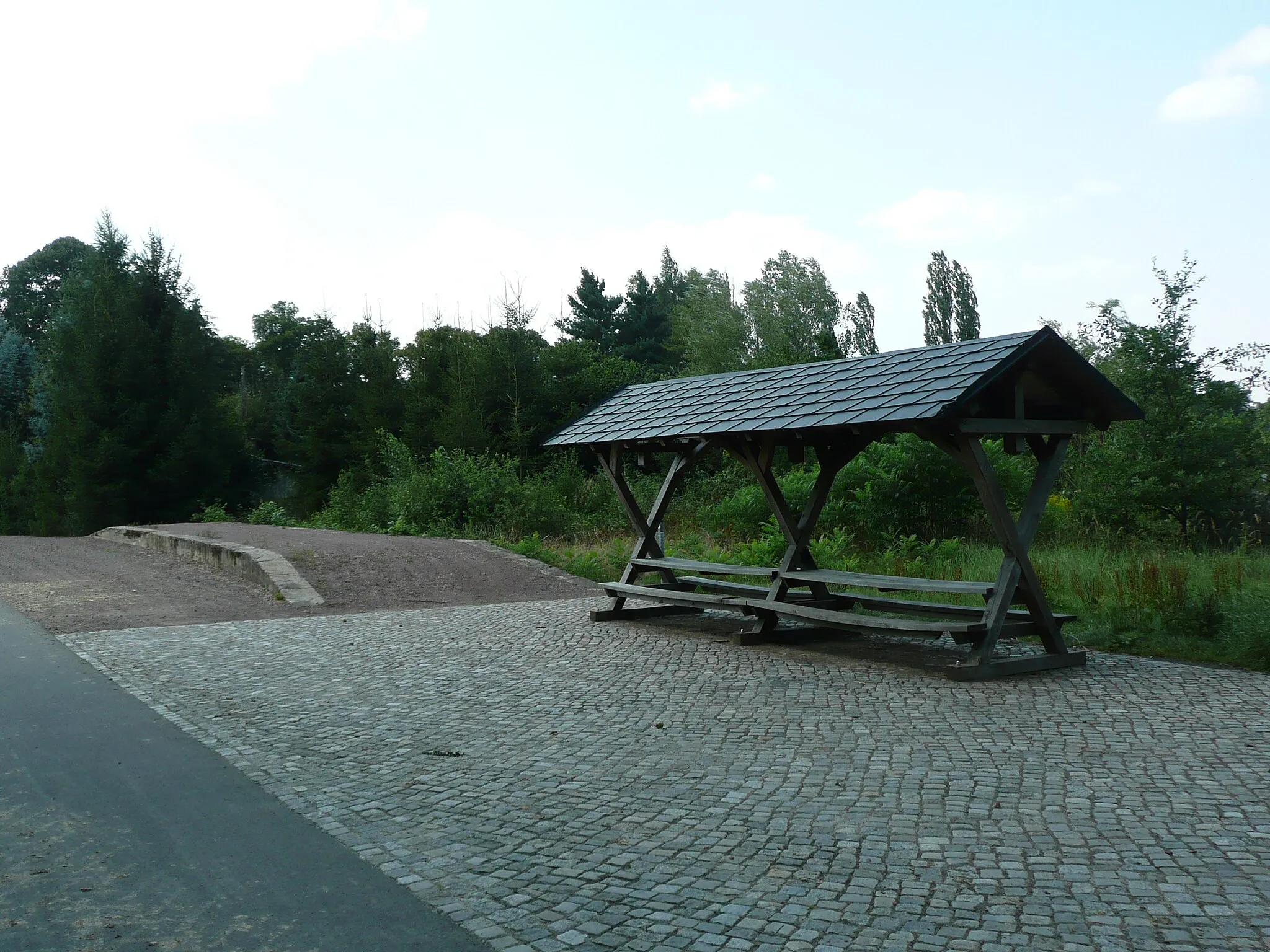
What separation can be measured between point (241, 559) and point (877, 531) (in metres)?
10.3

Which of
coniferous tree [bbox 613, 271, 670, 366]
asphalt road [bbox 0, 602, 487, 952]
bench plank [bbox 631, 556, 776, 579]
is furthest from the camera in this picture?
coniferous tree [bbox 613, 271, 670, 366]

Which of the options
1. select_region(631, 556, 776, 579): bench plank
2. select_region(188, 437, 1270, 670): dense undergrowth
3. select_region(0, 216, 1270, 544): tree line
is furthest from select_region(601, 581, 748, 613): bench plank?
select_region(0, 216, 1270, 544): tree line

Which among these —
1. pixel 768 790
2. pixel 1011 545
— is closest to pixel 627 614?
pixel 1011 545

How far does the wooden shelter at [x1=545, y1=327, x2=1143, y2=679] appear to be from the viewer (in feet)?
26.4

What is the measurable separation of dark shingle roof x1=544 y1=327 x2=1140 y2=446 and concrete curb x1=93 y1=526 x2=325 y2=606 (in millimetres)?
4357

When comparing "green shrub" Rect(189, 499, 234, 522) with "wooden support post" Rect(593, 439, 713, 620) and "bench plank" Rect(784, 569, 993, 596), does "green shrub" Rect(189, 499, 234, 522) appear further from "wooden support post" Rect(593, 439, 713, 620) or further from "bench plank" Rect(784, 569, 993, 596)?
"bench plank" Rect(784, 569, 993, 596)

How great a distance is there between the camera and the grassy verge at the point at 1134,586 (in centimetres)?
875

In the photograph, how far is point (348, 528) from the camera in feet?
81.3

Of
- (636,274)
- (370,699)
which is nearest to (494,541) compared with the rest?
(370,699)

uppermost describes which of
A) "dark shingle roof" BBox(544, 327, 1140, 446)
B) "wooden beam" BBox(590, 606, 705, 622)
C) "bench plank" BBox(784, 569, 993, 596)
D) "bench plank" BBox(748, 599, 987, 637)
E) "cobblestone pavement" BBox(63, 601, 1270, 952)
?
"dark shingle roof" BBox(544, 327, 1140, 446)

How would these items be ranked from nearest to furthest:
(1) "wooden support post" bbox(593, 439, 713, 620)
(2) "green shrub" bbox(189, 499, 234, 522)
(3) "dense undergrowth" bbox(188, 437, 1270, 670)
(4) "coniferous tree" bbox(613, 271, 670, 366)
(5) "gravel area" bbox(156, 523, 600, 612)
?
(3) "dense undergrowth" bbox(188, 437, 1270, 670)
(1) "wooden support post" bbox(593, 439, 713, 620)
(5) "gravel area" bbox(156, 523, 600, 612)
(2) "green shrub" bbox(189, 499, 234, 522)
(4) "coniferous tree" bbox(613, 271, 670, 366)

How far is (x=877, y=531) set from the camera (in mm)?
17094

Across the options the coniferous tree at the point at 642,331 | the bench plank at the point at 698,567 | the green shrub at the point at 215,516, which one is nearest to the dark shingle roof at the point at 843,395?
the bench plank at the point at 698,567

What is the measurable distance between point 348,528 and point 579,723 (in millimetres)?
19266
